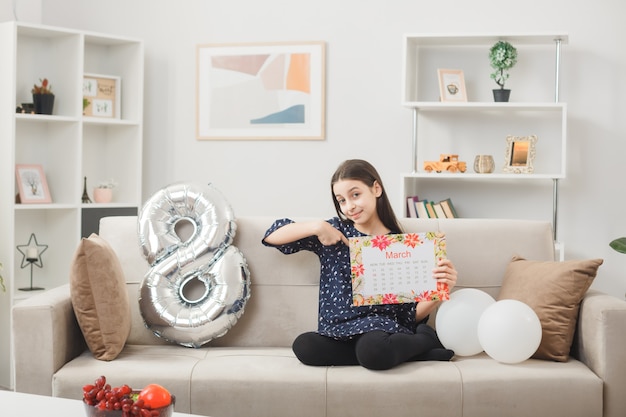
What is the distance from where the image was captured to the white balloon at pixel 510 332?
246cm

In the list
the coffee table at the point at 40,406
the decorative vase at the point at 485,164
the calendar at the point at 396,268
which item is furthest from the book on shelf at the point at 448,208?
the coffee table at the point at 40,406

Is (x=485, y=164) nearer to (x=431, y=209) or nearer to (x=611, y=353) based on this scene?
(x=431, y=209)

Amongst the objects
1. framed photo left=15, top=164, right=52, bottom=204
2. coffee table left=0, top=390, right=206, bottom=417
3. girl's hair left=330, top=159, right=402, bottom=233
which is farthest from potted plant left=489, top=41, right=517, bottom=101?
coffee table left=0, top=390, right=206, bottom=417

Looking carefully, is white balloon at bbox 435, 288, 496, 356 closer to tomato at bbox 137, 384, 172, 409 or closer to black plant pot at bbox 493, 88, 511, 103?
tomato at bbox 137, 384, 172, 409

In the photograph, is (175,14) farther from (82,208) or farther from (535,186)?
(535,186)

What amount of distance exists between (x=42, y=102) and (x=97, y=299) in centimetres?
203

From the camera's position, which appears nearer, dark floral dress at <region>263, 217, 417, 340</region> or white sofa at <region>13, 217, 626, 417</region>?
white sofa at <region>13, 217, 626, 417</region>

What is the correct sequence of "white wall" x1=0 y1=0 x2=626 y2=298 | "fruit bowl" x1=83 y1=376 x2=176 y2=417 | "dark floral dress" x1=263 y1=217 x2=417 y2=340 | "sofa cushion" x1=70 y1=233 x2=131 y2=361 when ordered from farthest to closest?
1. "white wall" x1=0 y1=0 x2=626 y2=298
2. "dark floral dress" x1=263 y1=217 x2=417 y2=340
3. "sofa cushion" x1=70 y1=233 x2=131 y2=361
4. "fruit bowl" x1=83 y1=376 x2=176 y2=417

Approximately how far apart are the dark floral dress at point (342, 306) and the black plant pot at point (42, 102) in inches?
78.3

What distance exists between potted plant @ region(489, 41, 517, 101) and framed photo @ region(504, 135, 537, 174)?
0.22m

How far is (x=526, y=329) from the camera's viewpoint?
2467 millimetres

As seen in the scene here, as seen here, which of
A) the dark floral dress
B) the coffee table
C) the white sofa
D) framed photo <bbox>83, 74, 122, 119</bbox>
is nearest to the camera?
the coffee table

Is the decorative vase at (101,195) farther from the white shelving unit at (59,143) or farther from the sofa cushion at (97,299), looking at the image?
the sofa cushion at (97,299)

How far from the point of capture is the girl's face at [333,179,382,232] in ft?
9.07
